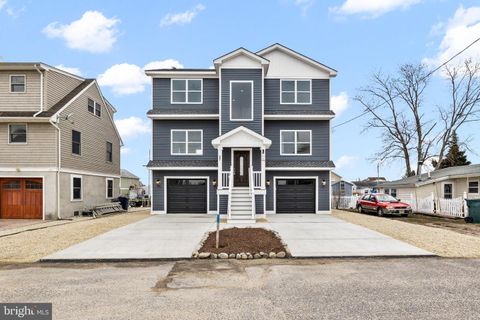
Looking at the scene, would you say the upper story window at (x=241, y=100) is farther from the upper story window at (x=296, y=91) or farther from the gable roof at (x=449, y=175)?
the gable roof at (x=449, y=175)

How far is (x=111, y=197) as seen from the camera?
24.5 m

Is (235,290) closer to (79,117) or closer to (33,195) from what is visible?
(33,195)

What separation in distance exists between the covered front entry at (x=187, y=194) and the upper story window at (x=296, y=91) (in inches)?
290

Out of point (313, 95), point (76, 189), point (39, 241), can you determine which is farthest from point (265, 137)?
point (39, 241)

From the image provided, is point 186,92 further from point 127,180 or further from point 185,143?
point 127,180

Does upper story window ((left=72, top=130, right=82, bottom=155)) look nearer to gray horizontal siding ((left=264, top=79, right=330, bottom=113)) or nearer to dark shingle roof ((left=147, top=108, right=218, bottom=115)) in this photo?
dark shingle roof ((left=147, top=108, right=218, bottom=115))

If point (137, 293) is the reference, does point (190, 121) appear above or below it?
above

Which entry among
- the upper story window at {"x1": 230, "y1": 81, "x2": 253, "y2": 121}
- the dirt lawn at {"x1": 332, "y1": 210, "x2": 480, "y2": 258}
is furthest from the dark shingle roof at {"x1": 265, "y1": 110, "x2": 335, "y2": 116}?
the dirt lawn at {"x1": 332, "y1": 210, "x2": 480, "y2": 258}

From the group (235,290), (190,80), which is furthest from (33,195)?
(235,290)

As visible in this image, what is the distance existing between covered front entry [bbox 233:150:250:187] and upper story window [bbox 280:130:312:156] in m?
2.53

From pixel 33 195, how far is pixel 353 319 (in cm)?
1840

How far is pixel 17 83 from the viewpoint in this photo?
696 inches

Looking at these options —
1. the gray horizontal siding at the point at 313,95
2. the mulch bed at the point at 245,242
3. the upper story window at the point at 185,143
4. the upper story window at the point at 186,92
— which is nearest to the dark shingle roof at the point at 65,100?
the upper story window at the point at 186,92

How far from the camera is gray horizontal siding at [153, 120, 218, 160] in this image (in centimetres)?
1934
